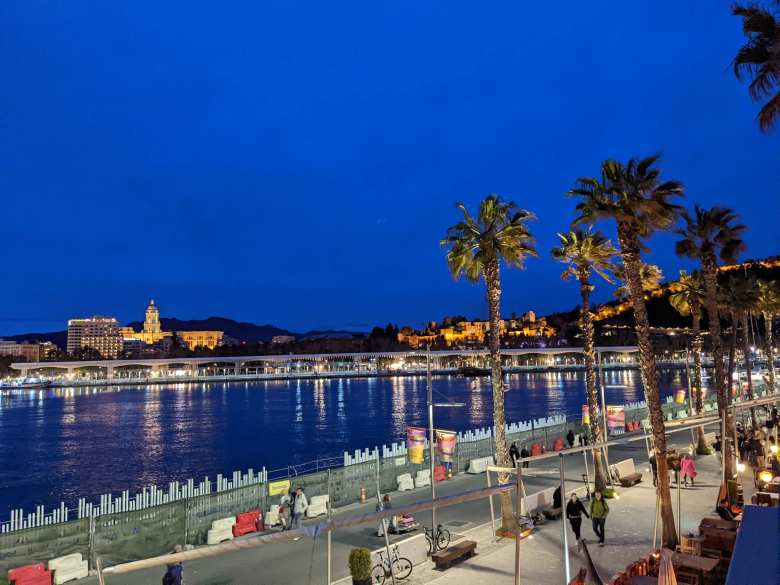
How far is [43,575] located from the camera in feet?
48.4

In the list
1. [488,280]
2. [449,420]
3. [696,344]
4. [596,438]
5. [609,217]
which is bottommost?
[449,420]

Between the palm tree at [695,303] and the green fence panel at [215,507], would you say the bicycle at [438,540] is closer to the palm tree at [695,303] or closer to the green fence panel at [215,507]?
the green fence panel at [215,507]

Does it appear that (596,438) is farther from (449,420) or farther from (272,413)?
(272,413)

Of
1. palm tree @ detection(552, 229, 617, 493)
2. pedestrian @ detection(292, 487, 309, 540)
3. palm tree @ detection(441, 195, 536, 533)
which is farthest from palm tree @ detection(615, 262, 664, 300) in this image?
pedestrian @ detection(292, 487, 309, 540)

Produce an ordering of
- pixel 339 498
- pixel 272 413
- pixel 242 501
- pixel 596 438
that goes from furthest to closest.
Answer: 1. pixel 272 413
2. pixel 596 438
3. pixel 339 498
4. pixel 242 501

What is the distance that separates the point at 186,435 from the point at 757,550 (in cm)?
6245

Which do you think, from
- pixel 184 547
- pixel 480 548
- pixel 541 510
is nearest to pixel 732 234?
pixel 541 510

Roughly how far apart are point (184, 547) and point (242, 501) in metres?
2.84

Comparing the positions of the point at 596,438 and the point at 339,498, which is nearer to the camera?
the point at 339,498

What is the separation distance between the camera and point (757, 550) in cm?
662

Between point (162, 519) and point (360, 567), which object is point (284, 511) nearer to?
point (162, 519)

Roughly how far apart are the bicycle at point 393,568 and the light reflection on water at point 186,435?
2917cm

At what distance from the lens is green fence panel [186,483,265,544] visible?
1862cm

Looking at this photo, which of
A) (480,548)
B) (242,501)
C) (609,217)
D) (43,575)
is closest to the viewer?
(43,575)
